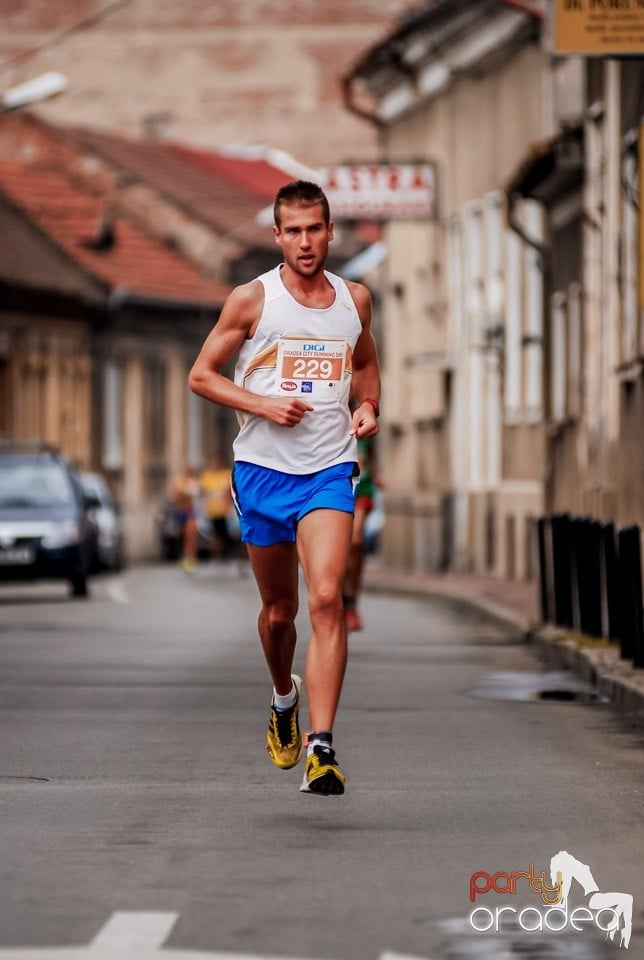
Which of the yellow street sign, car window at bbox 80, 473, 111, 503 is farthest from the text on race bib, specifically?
car window at bbox 80, 473, 111, 503

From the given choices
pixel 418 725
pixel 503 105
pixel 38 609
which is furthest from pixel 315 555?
pixel 503 105

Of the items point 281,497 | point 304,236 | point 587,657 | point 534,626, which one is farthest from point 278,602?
point 534,626

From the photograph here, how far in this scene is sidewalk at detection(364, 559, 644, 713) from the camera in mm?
13734

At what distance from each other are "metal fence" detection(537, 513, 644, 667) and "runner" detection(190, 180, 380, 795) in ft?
16.0

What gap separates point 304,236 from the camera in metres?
9.34

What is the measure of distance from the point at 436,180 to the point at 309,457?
90.8ft

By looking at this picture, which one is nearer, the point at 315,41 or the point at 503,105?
the point at 503,105

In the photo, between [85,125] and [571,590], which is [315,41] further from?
[571,590]

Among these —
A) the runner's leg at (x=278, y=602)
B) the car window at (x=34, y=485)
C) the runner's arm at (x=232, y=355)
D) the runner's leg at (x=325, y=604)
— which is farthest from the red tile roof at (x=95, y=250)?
the runner's leg at (x=325, y=604)

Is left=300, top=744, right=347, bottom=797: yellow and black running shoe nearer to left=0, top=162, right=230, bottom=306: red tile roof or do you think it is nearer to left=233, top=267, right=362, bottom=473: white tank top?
left=233, top=267, right=362, bottom=473: white tank top

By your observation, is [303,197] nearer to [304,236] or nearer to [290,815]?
[304,236]

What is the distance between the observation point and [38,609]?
2619 centimetres

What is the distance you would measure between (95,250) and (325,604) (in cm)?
5176

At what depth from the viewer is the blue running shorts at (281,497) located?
9383 mm
